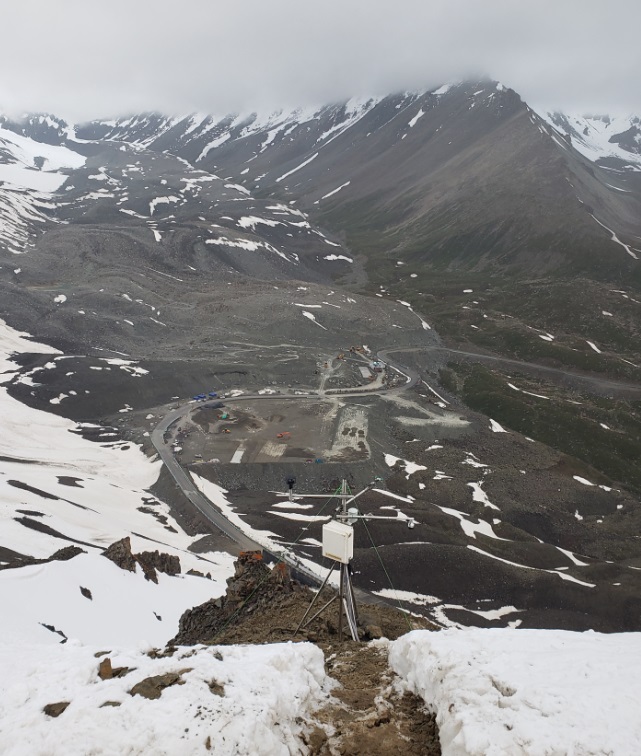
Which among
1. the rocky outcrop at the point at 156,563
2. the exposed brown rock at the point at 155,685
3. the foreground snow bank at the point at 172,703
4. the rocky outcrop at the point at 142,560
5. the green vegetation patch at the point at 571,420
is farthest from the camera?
the green vegetation patch at the point at 571,420

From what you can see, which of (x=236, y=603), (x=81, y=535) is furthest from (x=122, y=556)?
(x=81, y=535)

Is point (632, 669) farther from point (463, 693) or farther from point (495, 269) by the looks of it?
point (495, 269)

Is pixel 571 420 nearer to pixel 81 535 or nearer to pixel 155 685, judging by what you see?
pixel 81 535

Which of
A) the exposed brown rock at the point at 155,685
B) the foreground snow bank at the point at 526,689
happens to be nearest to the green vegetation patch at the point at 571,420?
the foreground snow bank at the point at 526,689

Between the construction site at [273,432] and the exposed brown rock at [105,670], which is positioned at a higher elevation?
the exposed brown rock at [105,670]

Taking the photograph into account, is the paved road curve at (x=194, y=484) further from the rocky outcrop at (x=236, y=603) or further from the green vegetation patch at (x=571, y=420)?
the rocky outcrop at (x=236, y=603)
